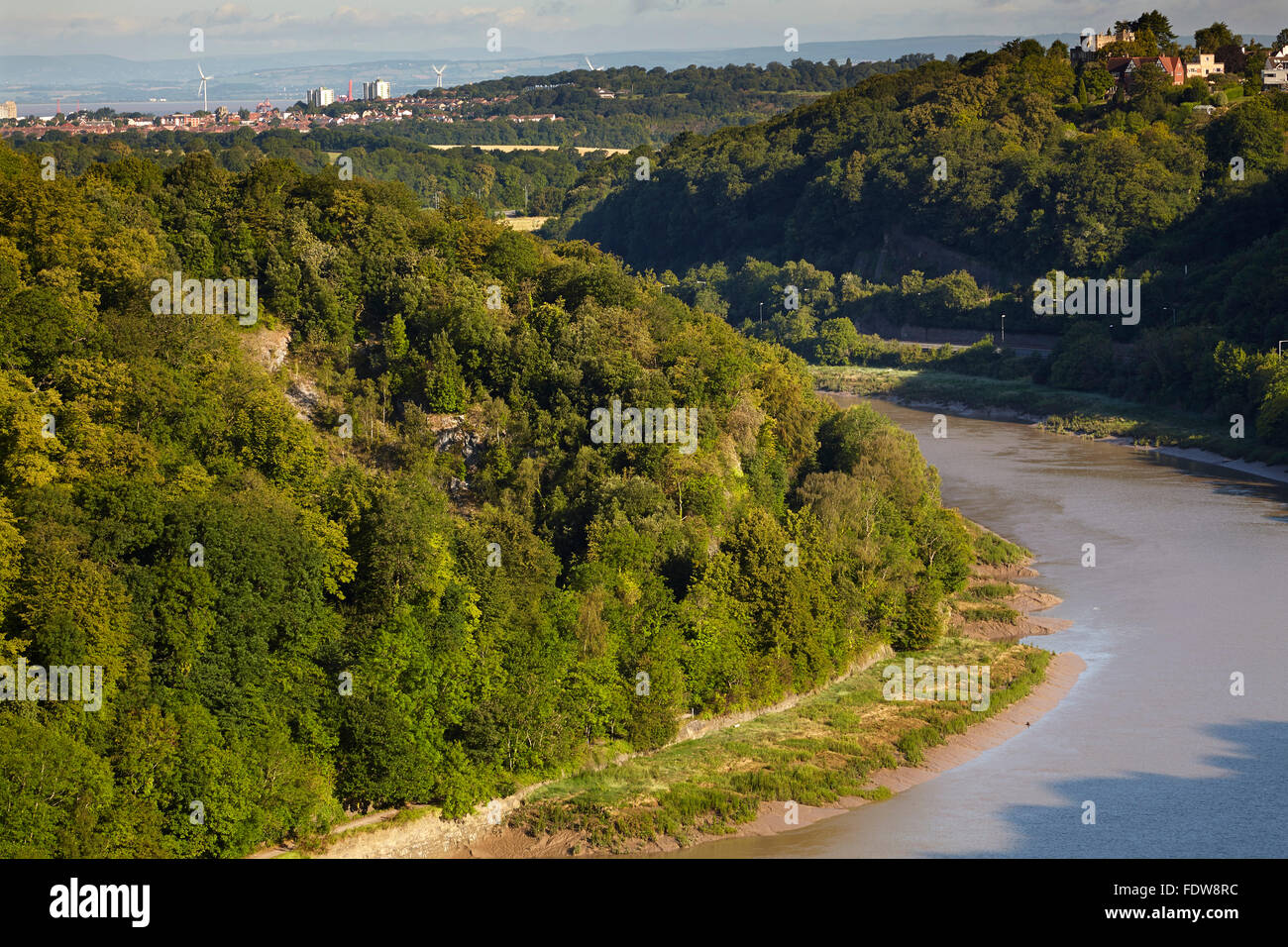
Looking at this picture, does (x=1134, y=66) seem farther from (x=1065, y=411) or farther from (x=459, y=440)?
(x=459, y=440)


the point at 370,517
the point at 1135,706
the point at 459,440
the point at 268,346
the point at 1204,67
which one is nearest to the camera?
the point at 370,517

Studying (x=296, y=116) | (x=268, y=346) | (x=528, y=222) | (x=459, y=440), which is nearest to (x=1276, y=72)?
(x=528, y=222)

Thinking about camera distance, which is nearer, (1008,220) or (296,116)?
(1008,220)

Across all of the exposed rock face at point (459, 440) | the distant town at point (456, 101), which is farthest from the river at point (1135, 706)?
the distant town at point (456, 101)

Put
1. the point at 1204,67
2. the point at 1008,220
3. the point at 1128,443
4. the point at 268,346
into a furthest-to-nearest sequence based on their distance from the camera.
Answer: the point at 1204,67
the point at 1008,220
the point at 1128,443
the point at 268,346

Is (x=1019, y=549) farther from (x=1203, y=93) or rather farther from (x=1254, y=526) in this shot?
(x=1203, y=93)

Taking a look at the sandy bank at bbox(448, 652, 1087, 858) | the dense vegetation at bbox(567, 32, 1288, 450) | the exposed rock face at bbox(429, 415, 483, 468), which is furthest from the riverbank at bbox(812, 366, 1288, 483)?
the exposed rock face at bbox(429, 415, 483, 468)

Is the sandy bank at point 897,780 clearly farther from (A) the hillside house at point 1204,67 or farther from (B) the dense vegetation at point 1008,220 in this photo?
(A) the hillside house at point 1204,67

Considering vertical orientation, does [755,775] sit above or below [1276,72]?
below
